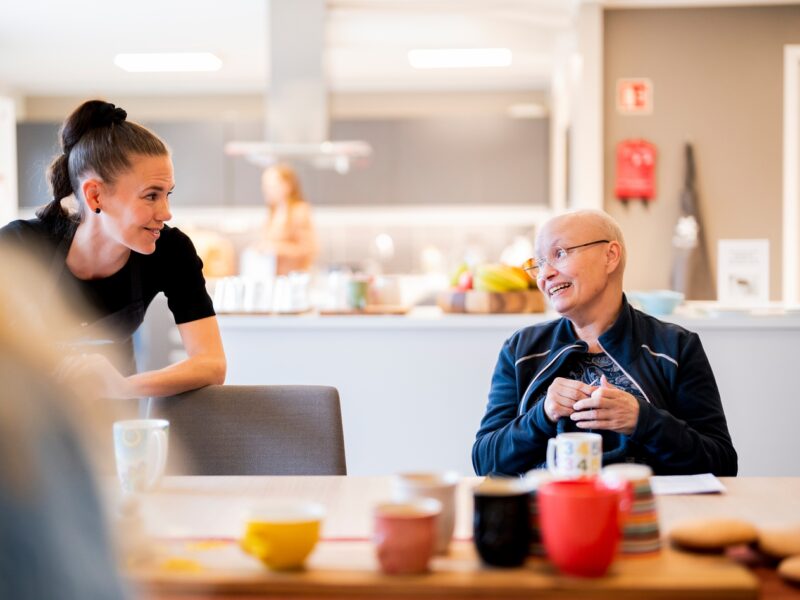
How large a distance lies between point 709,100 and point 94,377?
149 inches

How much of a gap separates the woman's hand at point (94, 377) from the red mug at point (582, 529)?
41.7 inches

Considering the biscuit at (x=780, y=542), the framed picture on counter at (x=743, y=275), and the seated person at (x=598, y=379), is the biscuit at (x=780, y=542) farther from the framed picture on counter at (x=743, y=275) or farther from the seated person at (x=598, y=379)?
the framed picture on counter at (x=743, y=275)

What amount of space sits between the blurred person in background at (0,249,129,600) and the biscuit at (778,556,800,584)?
2.49 ft

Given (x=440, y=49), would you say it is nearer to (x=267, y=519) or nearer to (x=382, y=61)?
(x=382, y=61)

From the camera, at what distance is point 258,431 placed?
5.99ft

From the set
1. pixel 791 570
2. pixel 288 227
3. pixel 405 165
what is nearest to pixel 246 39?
pixel 288 227

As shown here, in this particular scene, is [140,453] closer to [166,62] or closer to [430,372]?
[430,372]

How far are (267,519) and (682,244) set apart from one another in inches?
158

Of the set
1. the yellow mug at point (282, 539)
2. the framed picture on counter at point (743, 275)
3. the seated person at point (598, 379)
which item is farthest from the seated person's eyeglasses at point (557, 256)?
the framed picture on counter at point (743, 275)

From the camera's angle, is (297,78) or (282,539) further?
(297,78)

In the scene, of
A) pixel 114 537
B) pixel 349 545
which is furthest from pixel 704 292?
pixel 114 537

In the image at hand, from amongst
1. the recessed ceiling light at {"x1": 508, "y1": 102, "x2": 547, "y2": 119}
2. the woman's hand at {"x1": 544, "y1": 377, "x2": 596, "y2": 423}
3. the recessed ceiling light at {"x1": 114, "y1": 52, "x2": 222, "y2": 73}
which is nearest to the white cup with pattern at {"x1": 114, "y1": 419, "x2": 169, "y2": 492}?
the woman's hand at {"x1": 544, "y1": 377, "x2": 596, "y2": 423}

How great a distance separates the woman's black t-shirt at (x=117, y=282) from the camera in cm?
201

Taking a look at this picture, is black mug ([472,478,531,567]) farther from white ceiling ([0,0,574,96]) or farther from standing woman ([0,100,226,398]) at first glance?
white ceiling ([0,0,574,96])
